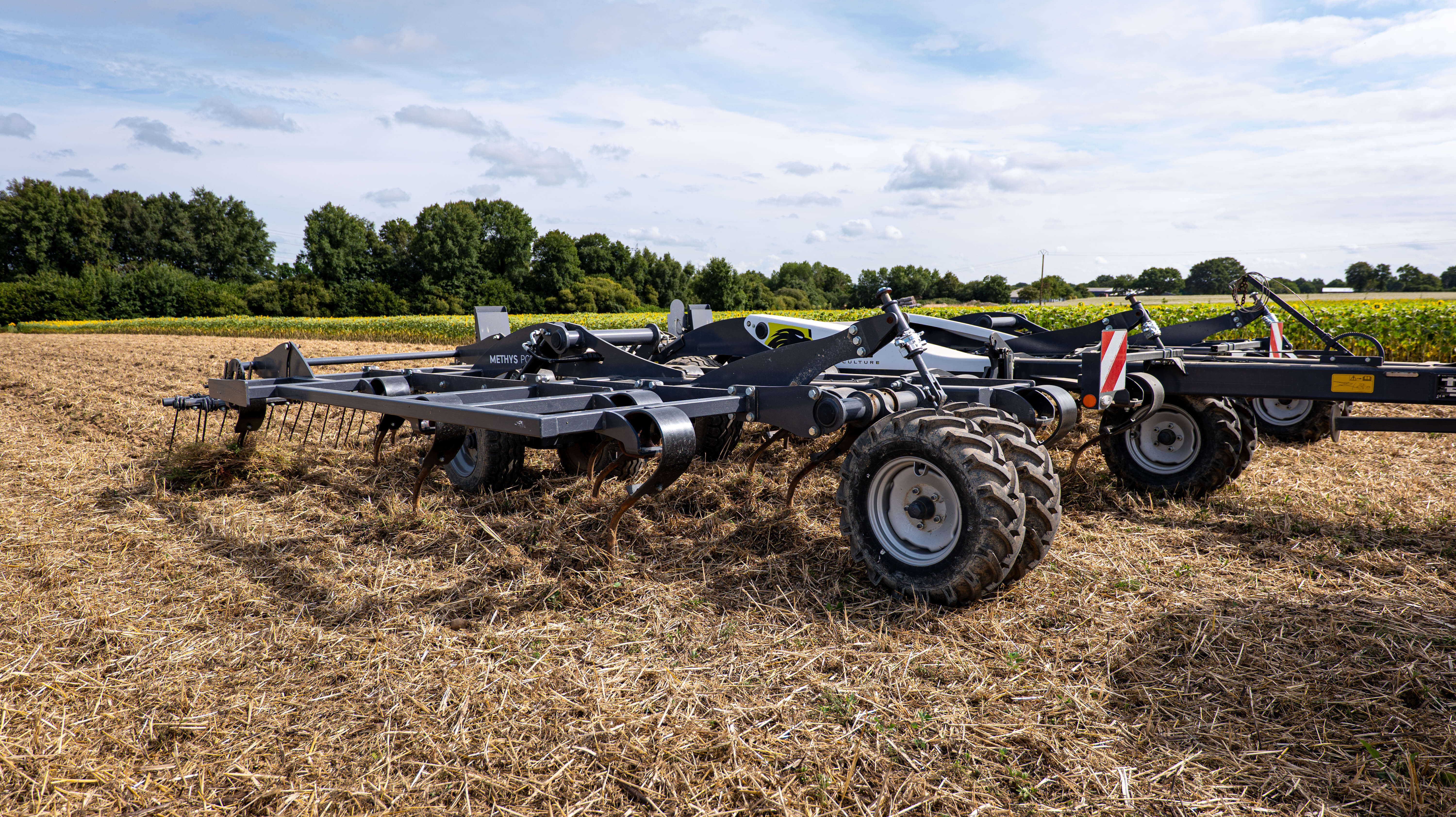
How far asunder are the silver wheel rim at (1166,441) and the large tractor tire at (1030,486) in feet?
7.50

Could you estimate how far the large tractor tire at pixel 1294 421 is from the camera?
7.27 m

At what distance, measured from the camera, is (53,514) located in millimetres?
5078

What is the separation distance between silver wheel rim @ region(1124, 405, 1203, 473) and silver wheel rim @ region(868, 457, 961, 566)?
8.01 feet

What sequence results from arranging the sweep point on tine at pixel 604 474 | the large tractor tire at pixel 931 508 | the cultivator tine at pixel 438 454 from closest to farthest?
the large tractor tire at pixel 931 508 → the sweep point on tine at pixel 604 474 → the cultivator tine at pixel 438 454

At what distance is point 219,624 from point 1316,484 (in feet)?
22.4

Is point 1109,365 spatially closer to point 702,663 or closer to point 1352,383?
A: point 1352,383

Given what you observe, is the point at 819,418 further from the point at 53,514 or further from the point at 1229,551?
the point at 53,514

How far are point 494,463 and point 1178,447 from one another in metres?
4.71

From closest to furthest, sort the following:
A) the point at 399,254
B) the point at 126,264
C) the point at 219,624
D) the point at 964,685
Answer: the point at 964,685 → the point at 219,624 → the point at 399,254 → the point at 126,264

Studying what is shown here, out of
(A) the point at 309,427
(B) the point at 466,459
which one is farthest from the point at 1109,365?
(A) the point at 309,427

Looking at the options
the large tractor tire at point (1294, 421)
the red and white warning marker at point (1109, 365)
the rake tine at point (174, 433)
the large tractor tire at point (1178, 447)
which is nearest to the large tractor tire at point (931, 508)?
the red and white warning marker at point (1109, 365)

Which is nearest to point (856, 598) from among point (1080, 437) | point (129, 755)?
point (129, 755)

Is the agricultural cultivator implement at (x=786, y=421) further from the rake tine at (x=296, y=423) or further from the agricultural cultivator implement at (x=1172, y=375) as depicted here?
the rake tine at (x=296, y=423)

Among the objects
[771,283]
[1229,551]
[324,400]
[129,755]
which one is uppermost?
[771,283]
